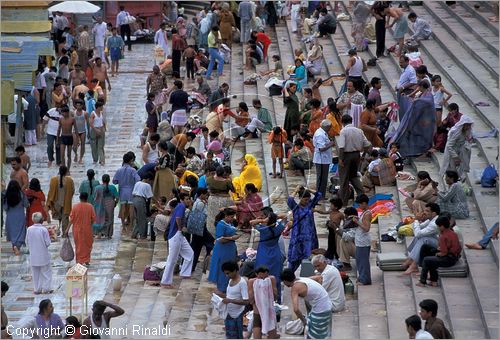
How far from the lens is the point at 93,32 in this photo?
34.5 metres

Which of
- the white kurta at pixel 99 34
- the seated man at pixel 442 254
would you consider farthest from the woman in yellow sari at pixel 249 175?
the white kurta at pixel 99 34

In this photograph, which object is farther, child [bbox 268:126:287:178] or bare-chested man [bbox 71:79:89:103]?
bare-chested man [bbox 71:79:89:103]

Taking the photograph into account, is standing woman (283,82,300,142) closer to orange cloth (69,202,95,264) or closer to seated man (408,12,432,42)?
orange cloth (69,202,95,264)

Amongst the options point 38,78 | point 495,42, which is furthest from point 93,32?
point 495,42

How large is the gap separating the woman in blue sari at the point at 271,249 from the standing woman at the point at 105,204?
464cm

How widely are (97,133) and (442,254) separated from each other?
10.4 metres

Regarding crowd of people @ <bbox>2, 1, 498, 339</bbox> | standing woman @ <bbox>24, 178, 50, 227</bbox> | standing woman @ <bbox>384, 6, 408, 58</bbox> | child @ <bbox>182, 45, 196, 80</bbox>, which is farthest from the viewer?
child @ <bbox>182, 45, 196, 80</bbox>

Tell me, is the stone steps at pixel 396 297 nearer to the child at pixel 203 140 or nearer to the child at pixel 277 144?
the child at pixel 277 144

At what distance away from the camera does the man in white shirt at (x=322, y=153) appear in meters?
20.6

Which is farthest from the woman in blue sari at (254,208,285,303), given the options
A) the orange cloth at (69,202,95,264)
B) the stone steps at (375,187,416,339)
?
the orange cloth at (69,202,95,264)

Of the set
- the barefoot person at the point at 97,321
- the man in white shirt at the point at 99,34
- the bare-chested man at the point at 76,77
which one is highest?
the barefoot person at the point at 97,321

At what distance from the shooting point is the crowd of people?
16891mm

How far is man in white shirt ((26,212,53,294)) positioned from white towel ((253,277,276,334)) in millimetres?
4316

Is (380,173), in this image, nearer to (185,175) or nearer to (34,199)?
(185,175)
